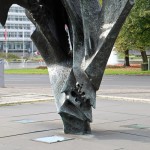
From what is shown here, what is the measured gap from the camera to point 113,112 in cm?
1255

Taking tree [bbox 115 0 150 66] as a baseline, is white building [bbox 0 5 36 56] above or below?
above

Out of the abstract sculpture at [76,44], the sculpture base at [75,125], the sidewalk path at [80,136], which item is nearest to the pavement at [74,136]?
the sidewalk path at [80,136]

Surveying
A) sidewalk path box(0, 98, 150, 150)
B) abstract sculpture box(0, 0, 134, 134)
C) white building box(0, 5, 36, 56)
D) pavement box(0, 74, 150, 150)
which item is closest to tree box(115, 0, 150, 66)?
pavement box(0, 74, 150, 150)

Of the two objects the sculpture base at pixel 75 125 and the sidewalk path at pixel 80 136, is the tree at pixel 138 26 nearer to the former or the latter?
the sidewalk path at pixel 80 136

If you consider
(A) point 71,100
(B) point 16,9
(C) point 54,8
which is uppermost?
(B) point 16,9

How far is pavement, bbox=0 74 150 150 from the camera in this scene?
7910mm

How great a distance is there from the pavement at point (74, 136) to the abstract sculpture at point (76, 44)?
23.6 inches

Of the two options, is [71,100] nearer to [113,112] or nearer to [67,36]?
[67,36]

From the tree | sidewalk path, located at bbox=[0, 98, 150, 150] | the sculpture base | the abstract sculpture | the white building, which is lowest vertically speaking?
sidewalk path, located at bbox=[0, 98, 150, 150]

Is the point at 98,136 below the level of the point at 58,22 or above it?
below

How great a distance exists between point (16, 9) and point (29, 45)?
9833 mm

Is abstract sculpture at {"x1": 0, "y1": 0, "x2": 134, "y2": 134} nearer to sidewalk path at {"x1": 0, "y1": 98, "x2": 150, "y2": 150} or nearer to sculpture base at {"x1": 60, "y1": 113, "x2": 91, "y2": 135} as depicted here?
sculpture base at {"x1": 60, "y1": 113, "x2": 91, "y2": 135}

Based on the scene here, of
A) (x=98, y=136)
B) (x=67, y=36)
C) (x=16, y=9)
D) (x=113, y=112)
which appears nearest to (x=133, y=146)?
(x=98, y=136)

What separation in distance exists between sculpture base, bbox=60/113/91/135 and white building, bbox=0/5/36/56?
337 feet
